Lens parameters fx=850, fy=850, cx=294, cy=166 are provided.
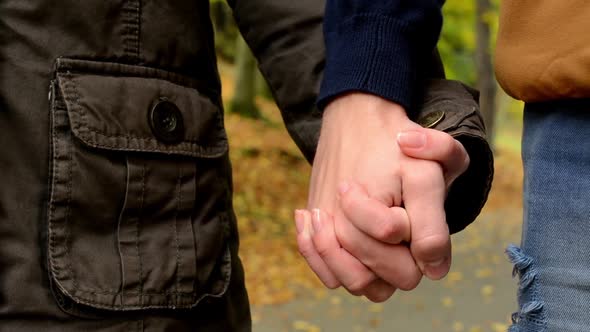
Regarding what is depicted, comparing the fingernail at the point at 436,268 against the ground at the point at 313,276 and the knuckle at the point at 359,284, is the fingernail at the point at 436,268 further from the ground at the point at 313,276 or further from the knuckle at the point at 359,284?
the ground at the point at 313,276

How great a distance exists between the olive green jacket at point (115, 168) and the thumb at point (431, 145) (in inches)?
3.6

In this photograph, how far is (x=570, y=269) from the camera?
4.43 ft

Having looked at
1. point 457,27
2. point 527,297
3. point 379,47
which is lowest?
point 457,27

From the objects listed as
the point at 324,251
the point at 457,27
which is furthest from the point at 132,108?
the point at 457,27

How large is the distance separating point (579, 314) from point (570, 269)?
0.07 m

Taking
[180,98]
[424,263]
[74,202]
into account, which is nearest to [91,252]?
[74,202]

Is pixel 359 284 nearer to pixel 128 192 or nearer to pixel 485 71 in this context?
pixel 128 192

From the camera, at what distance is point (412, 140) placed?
1.36 meters

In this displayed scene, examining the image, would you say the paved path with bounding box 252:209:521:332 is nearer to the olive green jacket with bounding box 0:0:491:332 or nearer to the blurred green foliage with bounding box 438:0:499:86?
the olive green jacket with bounding box 0:0:491:332

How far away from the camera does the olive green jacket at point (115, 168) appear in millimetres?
1496

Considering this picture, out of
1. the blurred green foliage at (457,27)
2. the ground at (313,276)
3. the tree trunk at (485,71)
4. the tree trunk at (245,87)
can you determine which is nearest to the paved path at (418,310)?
the ground at (313,276)

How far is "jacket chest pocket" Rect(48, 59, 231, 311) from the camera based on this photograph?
4.93 ft

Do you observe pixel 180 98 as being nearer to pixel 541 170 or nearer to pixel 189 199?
pixel 189 199

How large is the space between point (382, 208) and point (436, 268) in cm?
15
